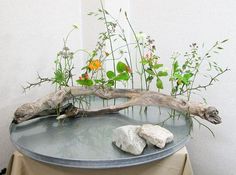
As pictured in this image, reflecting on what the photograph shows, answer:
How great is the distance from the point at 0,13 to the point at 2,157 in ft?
2.40

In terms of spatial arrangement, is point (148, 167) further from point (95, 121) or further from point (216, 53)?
point (216, 53)

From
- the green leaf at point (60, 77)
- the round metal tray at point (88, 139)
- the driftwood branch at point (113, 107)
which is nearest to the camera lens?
the round metal tray at point (88, 139)

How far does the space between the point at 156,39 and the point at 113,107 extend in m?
0.51

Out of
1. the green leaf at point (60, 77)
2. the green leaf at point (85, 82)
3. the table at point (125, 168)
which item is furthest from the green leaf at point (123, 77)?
the table at point (125, 168)

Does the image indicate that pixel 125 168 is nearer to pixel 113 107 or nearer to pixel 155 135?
pixel 155 135

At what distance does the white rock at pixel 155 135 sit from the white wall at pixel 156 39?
20.9 inches

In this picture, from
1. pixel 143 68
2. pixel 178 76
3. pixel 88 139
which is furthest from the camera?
pixel 143 68

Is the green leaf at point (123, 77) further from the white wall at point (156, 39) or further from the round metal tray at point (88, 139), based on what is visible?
the white wall at point (156, 39)

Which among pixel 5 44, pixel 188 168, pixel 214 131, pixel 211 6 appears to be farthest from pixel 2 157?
pixel 211 6

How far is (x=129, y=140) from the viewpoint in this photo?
896 millimetres

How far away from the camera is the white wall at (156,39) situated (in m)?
1.30

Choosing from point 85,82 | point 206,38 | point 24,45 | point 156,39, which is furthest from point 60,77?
point 206,38

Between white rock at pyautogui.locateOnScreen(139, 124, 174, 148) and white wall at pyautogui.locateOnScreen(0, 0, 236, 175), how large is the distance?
531 millimetres

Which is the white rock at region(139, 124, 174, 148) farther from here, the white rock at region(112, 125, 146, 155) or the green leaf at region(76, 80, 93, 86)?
the green leaf at region(76, 80, 93, 86)
